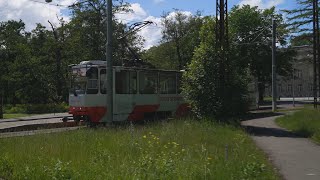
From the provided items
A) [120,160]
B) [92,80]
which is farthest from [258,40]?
[120,160]

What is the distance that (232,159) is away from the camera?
31.9 feet

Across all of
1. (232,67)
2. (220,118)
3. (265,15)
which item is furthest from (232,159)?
(265,15)

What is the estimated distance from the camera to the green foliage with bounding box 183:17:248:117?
22.7 meters

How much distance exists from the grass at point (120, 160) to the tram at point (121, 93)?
10.2 meters

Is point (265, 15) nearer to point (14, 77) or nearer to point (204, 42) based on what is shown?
point (14, 77)

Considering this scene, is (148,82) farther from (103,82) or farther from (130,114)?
(103,82)

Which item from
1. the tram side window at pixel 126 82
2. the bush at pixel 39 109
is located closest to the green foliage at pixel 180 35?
the bush at pixel 39 109

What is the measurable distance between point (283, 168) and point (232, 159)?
1.86 metres

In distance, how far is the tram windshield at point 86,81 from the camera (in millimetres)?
24250

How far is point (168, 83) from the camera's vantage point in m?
29.1

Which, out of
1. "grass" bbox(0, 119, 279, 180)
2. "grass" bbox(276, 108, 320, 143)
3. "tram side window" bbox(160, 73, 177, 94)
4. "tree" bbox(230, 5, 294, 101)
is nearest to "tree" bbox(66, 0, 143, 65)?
"tree" bbox(230, 5, 294, 101)

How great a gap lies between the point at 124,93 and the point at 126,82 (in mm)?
717

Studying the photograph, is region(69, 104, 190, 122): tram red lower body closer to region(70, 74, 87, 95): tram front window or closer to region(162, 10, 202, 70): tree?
region(70, 74, 87, 95): tram front window

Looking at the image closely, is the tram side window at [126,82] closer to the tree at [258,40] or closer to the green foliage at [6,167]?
the green foliage at [6,167]
